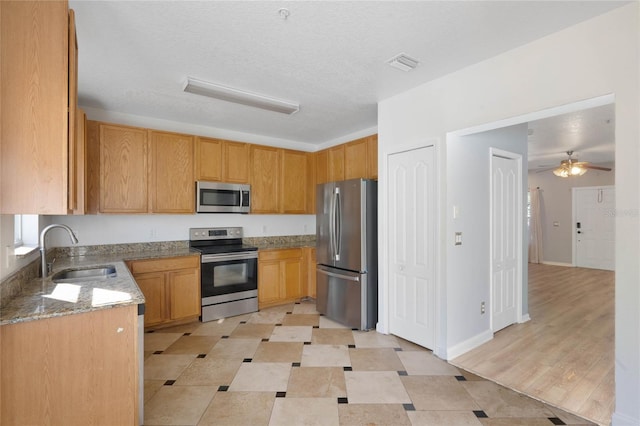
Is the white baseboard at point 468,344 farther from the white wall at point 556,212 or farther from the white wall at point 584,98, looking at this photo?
the white wall at point 556,212

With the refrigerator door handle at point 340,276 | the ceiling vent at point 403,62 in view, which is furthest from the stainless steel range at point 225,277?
the ceiling vent at point 403,62

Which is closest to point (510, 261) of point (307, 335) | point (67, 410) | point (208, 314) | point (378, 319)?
point (378, 319)

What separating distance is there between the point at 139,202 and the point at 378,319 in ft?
10.3

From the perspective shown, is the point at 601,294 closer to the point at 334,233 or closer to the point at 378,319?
the point at 378,319

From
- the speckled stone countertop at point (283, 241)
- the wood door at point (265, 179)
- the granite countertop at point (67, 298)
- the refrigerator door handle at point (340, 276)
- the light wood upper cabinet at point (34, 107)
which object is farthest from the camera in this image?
the speckled stone countertop at point (283, 241)

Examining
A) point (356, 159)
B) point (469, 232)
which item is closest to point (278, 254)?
point (356, 159)

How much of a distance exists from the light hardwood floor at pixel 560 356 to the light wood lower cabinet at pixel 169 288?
2986 millimetres

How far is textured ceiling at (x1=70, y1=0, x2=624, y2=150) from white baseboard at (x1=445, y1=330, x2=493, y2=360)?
253 centimetres

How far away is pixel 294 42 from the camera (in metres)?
2.21

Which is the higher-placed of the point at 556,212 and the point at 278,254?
the point at 556,212

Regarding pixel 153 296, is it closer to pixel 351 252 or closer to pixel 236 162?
pixel 236 162

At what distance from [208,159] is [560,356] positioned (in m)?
4.47

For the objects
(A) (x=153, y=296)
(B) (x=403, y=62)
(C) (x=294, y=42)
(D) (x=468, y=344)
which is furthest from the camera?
(A) (x=153, y=296)

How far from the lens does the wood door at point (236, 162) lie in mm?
4258
